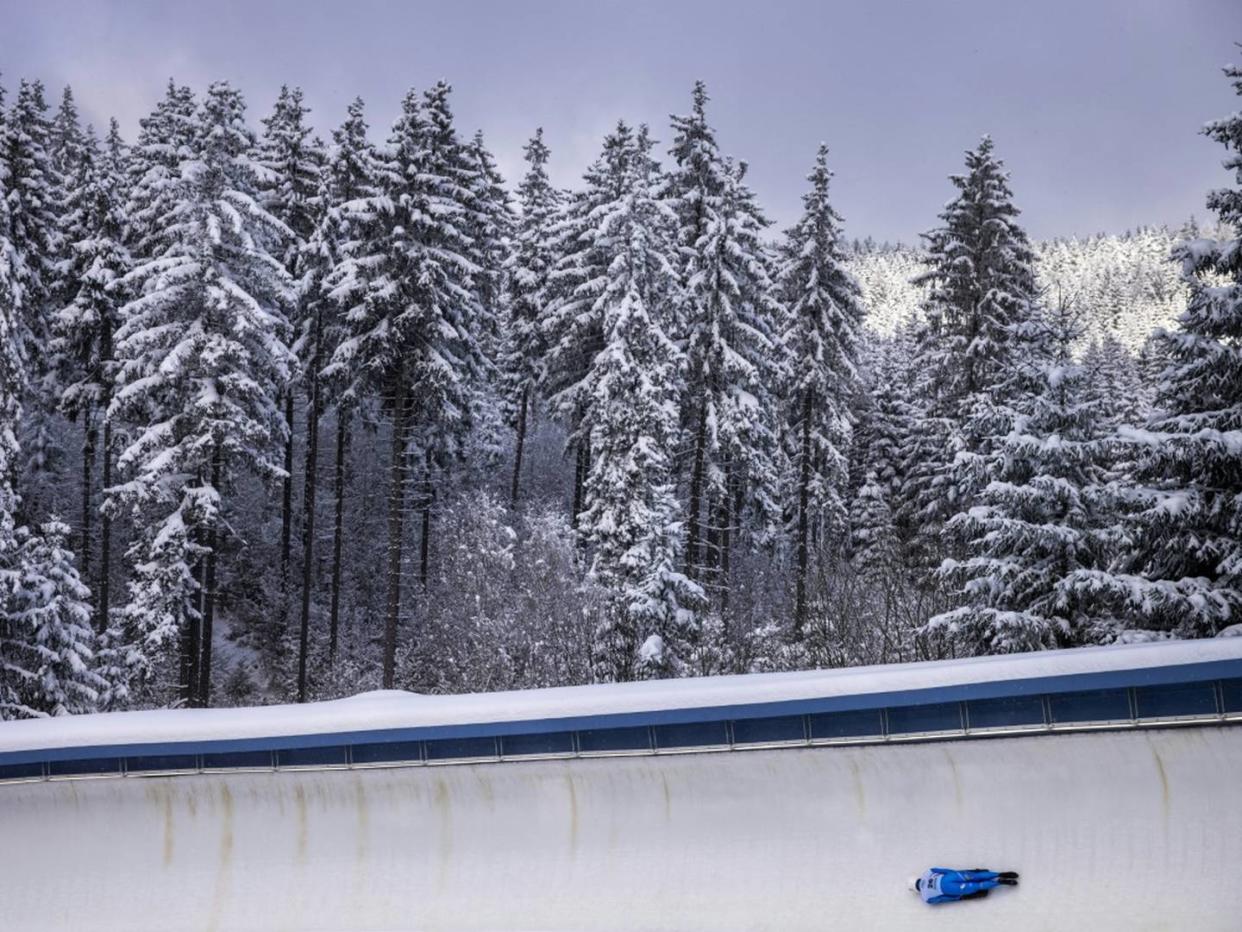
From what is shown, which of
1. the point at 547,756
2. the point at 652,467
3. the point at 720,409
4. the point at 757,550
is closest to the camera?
the point at 547,756

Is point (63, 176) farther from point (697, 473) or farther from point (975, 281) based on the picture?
point (975, 281)

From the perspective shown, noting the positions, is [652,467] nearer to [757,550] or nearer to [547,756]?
[547,756]

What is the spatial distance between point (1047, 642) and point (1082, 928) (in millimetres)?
8979

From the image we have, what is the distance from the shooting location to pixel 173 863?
28.1 feet

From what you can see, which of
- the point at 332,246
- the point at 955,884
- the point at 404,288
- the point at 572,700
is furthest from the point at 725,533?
the point at 955,884

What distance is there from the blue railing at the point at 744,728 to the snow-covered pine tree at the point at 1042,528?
25.0 ft

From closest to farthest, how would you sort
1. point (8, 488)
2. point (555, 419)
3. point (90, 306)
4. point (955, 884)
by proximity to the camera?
point (955, 884)
point (8, 488)
point (90, 306)
point (555, 419)

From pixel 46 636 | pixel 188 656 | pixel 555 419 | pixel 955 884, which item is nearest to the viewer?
pixel 955 884

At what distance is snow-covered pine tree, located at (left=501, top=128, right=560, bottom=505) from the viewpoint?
1452 inches

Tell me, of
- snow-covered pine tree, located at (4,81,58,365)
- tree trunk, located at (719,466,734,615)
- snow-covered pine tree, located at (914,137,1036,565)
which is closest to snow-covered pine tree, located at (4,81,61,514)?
snow-covered pine tree, located at (4,81,58,365)

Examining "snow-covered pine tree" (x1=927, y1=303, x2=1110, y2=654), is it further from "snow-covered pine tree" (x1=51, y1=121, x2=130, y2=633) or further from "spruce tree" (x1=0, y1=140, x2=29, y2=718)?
"snow-covered pine tree" (x1=51, y1=121, x2=130, y2=633)

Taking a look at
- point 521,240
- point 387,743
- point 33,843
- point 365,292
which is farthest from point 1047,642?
point 521,240

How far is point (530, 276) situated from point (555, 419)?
28.0ft

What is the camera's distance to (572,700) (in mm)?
8438
